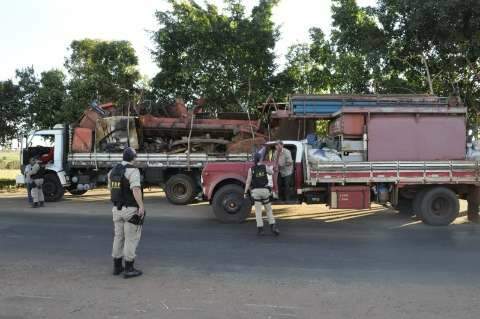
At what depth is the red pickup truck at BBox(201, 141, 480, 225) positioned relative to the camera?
1055cm

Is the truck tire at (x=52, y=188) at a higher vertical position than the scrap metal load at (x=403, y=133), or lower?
lower

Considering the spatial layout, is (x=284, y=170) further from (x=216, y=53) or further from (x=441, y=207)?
(x=216, y=53)

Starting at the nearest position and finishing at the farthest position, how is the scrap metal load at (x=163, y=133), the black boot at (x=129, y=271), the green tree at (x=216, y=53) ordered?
the black boot at (x=129, y=271) → the scrap metal load at (x=163, y=133) → the green tree at (x=216, y=53)

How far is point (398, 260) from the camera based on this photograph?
7.11m

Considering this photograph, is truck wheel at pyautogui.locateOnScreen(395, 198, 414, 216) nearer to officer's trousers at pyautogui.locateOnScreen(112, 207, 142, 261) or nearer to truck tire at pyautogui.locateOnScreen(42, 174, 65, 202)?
officer's trousers at pyautogui.locateOnScreen(112, 207, 142, 261)

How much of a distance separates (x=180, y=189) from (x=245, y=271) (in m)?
8.75

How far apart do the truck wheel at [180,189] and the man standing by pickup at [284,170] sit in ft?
15.2

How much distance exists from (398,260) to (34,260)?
532 cm

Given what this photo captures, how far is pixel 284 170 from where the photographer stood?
10664mm

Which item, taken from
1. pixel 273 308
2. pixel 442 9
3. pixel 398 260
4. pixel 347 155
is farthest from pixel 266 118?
pixel 273 308

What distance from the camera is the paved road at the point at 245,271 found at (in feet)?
16.1

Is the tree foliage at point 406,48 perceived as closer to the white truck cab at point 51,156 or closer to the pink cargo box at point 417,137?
the pink cargo box at point 417,137

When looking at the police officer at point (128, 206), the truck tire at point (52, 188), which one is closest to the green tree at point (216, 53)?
the truck tire at point (52, 188)

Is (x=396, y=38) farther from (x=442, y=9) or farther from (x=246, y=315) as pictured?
(x=246, y=315)
